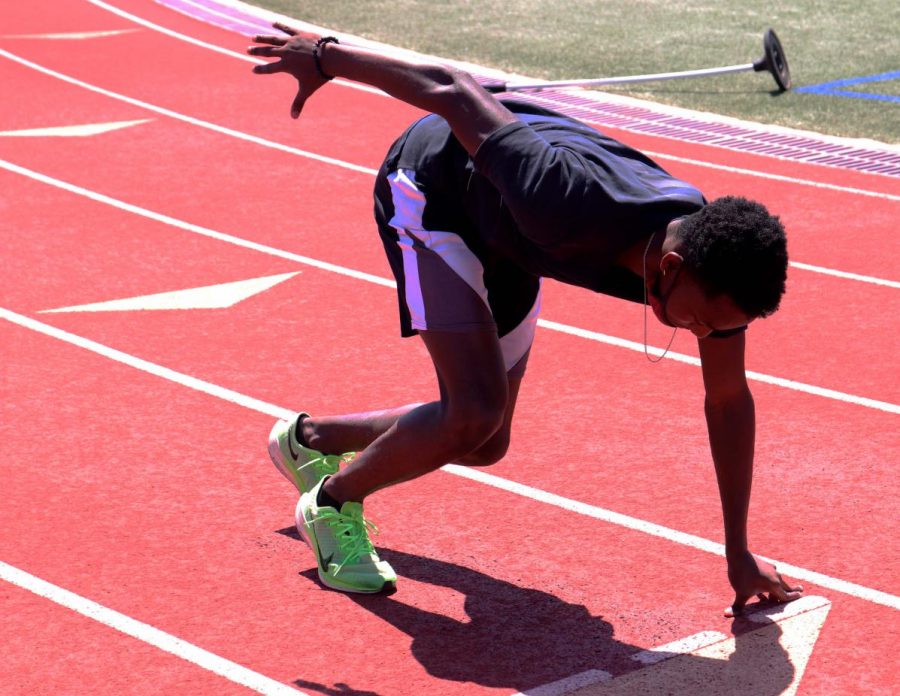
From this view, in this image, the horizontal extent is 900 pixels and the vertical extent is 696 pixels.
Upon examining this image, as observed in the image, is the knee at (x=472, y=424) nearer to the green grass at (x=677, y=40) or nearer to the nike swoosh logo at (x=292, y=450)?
the nike swoosh logo at (x=292, y=450)

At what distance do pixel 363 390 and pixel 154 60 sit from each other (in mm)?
7894

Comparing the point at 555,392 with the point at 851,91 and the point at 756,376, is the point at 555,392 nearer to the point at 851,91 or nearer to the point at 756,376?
the point at 756,376

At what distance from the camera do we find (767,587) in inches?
151

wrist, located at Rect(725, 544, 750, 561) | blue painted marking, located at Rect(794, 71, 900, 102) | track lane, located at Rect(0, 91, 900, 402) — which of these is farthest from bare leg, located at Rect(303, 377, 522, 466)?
blue painted marking, located at Rect(794, 71, 900, 102)

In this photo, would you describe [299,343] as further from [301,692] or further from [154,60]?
[154,60]

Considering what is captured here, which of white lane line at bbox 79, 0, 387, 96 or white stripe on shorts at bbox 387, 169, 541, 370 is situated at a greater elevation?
white stripe on shorts at bbox 387, 169, 541, 370

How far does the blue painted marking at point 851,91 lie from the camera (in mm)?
11711

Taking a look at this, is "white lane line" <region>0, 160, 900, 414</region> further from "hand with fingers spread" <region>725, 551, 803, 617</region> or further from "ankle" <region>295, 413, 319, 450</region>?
"ankle" <region>295, 413, 319, 450</region>

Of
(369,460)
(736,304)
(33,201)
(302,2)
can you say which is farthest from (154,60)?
(736,304)

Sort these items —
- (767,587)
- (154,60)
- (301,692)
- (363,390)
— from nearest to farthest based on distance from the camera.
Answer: (301,692) → (767,587) → (363,390) → (154,60)

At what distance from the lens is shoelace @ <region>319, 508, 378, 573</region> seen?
13.6 ft

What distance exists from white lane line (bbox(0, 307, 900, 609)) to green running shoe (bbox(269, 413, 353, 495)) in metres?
0.63

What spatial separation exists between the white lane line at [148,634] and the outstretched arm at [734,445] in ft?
3.81

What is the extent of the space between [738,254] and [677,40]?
1107 cm
